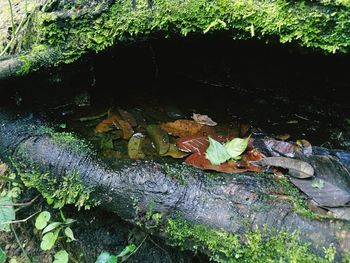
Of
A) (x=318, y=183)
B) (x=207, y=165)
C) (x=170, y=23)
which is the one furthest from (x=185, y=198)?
(x=170, y=23)

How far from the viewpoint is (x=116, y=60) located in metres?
2.40

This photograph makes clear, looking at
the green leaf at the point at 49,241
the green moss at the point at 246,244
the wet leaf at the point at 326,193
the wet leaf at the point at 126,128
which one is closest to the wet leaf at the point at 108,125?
the wet leaf at the point at 126,128

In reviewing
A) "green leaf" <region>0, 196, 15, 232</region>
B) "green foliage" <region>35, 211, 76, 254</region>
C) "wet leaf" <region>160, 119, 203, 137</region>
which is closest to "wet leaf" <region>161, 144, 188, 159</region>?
"wet leaf" <region>160, 119, 203, 137</region>

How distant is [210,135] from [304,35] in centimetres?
88

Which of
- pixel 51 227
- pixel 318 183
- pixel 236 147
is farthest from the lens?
pixel 236 147

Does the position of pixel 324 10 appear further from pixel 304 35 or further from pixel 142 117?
pixel 142 117

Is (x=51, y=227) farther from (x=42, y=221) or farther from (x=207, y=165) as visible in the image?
(x=207, y=165)

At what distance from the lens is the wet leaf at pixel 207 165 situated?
1.96 metres

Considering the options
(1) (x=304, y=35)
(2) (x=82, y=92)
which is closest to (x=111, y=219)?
(2) (x=82, y=92)

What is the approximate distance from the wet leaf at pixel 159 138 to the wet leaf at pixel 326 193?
769mm

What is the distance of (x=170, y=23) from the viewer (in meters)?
1.87

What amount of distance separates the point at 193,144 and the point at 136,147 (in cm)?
32

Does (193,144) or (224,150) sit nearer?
(224,150)

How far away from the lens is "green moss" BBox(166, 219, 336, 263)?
5.01 feet
